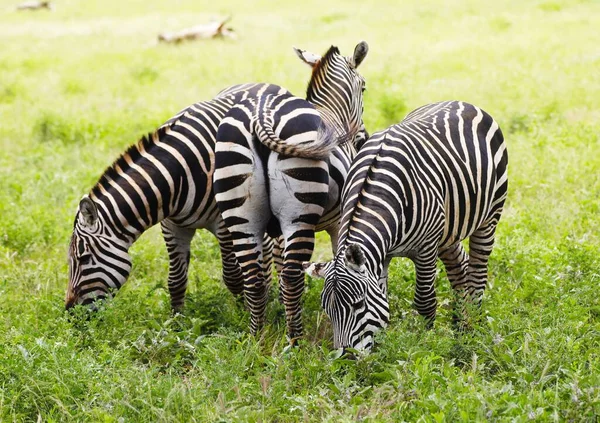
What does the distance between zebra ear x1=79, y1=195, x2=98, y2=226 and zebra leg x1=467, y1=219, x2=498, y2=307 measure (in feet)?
10.5

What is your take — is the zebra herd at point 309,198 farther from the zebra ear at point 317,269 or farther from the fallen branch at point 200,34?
the fallen branch at point 200,34

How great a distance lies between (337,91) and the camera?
6.89 m

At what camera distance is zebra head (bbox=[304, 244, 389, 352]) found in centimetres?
504

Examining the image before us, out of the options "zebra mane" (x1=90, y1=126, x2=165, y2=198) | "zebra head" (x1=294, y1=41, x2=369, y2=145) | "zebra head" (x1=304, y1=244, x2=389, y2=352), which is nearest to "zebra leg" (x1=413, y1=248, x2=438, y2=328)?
"zebra head" (x1=304, y1=244, x2=389, y2=352)

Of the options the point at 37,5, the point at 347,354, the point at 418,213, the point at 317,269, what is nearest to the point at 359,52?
the point at 418,213

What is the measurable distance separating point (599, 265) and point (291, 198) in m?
2.86

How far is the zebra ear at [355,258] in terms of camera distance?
4977 mm

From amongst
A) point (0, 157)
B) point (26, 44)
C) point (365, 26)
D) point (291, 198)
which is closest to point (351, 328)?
point (291, 198)

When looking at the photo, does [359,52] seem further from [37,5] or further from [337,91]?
[37,5]

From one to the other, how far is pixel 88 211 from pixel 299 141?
5.80 feet

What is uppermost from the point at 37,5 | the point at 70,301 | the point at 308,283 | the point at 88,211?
the point at 88,211

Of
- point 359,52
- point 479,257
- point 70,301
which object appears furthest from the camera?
point 359,52

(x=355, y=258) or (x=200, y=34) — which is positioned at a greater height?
(x=355, y=258)

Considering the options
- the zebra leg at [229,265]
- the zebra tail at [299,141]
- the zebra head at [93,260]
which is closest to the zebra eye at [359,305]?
the zebra tail at [299,141]
